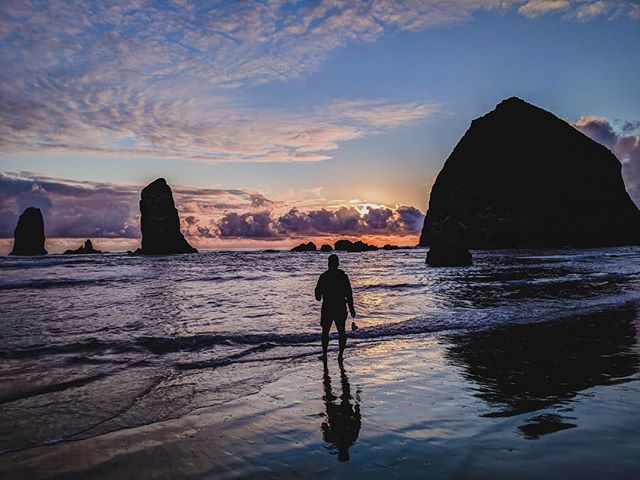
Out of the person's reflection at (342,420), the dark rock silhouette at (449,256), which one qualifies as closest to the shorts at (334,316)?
the person's reflection at (342,420)

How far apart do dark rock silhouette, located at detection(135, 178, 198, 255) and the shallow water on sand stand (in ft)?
305

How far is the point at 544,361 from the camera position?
8.58 m

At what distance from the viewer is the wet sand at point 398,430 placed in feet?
13.6

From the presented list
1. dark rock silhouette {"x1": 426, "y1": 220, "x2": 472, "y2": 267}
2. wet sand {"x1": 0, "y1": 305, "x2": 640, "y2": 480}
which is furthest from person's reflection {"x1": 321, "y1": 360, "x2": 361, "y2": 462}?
dark rock silhouette {"x1": 426, "y1": 220, "x2": 472, "y2": 267}

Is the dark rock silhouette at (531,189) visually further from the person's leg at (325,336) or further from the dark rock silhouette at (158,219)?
the person's leg at (325,336)

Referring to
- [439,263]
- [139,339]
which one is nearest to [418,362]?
[139,339]

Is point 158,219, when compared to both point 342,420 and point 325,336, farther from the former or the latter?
point 342,420

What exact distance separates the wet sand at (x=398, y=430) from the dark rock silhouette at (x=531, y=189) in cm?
11081

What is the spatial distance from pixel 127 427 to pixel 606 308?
1666 cm

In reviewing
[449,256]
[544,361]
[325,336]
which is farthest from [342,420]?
[449,256]

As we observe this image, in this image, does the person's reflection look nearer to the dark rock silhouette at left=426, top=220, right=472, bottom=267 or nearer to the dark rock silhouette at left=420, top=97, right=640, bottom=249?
the dark rock silhouette at left=426, top=220, right=472, bottom=267

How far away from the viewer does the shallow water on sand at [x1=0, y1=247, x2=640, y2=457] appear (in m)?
6.27

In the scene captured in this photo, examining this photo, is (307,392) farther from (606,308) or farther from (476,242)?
(476,242)

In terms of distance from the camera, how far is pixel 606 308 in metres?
16.0
